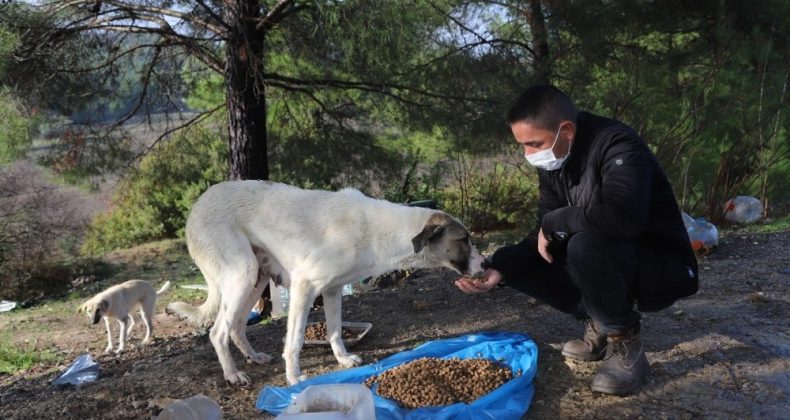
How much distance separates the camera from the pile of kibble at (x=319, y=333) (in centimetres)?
431

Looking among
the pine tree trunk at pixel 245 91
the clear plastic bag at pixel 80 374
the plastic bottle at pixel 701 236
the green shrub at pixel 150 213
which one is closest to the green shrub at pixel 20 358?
the clear plastic bag at pixel 80 374

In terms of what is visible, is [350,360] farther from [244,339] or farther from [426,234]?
[426,234]

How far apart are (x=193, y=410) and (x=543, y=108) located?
7.65ft

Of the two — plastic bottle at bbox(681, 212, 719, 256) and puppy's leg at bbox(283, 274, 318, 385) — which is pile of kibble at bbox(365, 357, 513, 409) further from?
plastic bottle at bbox(681, 212, 719, 256)

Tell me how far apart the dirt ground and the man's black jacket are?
1.81 ft

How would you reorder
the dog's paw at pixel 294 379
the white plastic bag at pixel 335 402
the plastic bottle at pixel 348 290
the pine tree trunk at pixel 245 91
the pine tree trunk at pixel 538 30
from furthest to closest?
the pine tree trunk at pixel 538 30 < the plastic bottle at pixel 348 290 < the pine tree trunk at pixel 245 91 < the dog's paw at pixel 294 379 < the white plastic bag at pixel 335 402

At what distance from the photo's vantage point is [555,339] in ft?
13.1

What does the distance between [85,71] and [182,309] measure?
3261 mm

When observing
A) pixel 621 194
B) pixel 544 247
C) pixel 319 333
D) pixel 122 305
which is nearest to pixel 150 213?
pixel 122 305

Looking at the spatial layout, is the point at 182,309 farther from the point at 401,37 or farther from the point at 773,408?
the point at 773,408

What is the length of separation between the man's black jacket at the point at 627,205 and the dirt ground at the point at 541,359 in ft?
1.81

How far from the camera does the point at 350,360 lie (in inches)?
150

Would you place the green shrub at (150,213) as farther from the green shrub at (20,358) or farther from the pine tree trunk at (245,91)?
the green shrub at (20,358)

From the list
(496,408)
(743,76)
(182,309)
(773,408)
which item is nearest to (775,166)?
(743,76)
